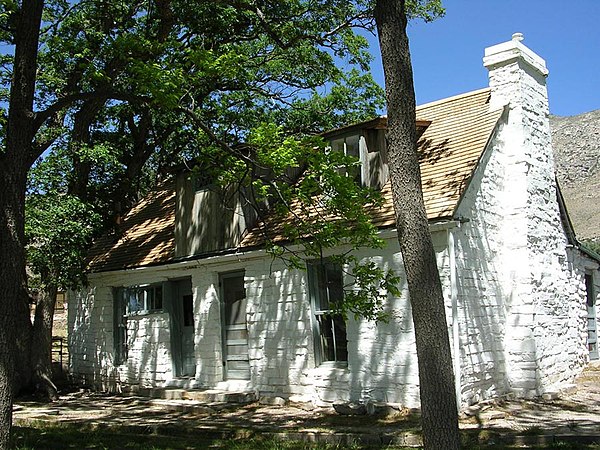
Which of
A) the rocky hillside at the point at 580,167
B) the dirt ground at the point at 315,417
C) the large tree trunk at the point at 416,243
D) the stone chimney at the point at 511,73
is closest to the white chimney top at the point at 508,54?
the stone chimney at the point at 511,73

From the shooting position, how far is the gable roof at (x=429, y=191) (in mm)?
12016

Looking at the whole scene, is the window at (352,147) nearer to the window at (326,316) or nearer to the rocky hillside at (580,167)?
the window at (326,316)

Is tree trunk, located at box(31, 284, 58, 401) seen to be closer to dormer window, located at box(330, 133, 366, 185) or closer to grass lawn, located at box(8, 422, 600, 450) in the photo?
grass lawn, located at box(8, 422, 600, 450)

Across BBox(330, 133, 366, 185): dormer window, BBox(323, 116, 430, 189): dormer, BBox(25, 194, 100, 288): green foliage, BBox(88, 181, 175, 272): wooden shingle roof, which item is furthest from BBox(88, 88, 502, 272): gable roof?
BBox(25, 194, 100, 288): green foliage

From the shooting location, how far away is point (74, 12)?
1551cm

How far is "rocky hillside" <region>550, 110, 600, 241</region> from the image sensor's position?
221 feet

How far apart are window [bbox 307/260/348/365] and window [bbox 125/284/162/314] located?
A: 5192mm

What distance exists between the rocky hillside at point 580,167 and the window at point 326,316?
5281 centimetres

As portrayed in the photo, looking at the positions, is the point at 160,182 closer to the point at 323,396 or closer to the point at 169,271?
the point at 169,271

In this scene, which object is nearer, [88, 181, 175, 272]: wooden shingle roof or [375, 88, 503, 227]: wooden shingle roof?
[375, 88, 503, 227]: wooden shingle roof

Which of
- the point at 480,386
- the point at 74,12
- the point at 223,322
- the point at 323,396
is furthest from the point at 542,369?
the point at 74,12

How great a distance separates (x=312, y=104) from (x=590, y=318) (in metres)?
9.28

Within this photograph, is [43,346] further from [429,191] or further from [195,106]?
[429,191]

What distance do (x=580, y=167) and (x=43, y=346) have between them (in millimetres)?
82999
